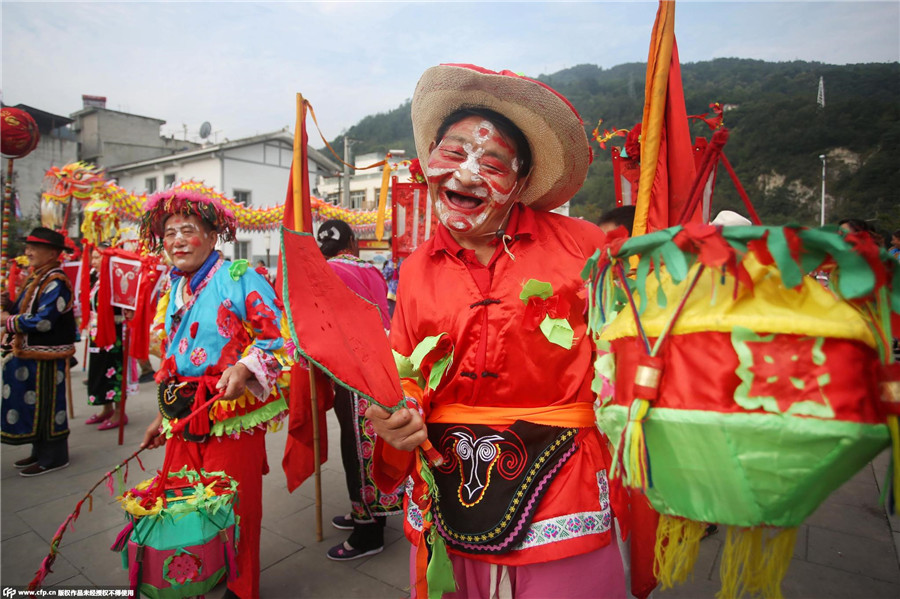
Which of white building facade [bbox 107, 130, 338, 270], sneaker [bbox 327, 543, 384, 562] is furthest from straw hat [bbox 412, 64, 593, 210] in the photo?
white building facade [bbox 107, 130, 338, 270]

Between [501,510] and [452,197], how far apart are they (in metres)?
1.02

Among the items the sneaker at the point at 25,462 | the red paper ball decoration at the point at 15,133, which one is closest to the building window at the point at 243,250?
the red paper ball decoration at the point at 15,133

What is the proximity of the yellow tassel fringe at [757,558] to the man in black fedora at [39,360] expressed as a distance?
18.6 feet

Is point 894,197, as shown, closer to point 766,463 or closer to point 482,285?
point 482,285

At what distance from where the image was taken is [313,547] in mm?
3473

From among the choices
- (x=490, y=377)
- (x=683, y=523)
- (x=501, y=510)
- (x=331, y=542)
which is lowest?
(x=331, y=542)

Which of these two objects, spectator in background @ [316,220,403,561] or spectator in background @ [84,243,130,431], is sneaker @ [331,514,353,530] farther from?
spectator in background @ [84,243,130,431]

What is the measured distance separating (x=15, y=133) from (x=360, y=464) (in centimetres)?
424

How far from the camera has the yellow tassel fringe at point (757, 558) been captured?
3.00 feet

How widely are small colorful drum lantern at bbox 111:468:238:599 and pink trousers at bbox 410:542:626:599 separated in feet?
2.92

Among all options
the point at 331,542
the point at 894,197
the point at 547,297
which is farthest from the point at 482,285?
the point at 894,197

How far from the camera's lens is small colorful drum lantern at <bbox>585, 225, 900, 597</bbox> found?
769 mm

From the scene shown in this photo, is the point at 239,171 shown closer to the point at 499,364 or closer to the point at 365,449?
the point at 365,449

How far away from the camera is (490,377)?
1590 millimetres
